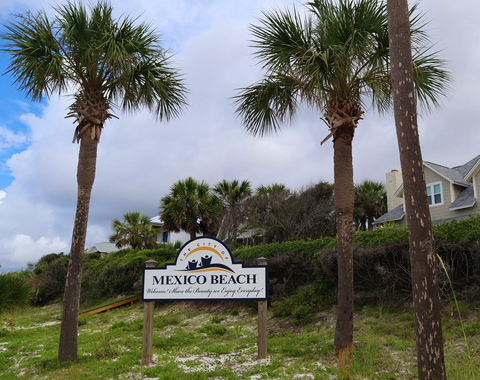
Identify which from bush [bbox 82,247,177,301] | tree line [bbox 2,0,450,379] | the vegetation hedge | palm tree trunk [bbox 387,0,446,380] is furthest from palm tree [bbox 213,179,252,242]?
palm tree trunk [bbox 387,0,446,380]

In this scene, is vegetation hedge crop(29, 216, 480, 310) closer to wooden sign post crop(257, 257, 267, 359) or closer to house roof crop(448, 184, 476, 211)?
wooden sign post crop(257, 257, 267, 359)

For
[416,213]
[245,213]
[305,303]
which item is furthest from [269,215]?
[416,213]

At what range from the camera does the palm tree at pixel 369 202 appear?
3097 cm

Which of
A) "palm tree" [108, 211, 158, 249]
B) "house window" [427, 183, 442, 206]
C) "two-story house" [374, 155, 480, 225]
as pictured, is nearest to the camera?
"two-story house" [374, 155, 480, 225]

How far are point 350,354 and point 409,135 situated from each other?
14.5ft

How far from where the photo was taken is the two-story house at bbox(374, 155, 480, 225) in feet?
Result: 63.4

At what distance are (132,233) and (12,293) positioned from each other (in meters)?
18.1

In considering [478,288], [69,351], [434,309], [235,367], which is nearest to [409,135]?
[434,309]

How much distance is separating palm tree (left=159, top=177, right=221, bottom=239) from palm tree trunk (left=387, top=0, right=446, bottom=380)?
20130 mm

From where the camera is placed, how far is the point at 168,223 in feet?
84.8

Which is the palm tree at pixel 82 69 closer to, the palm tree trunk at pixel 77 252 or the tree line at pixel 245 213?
the palm tree trunk at pixel 77 252

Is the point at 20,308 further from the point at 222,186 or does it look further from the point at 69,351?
the point at 222,186

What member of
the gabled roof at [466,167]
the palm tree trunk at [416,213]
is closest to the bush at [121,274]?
the gabled roof at [466,167]

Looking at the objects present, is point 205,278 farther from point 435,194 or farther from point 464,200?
point 435,194
